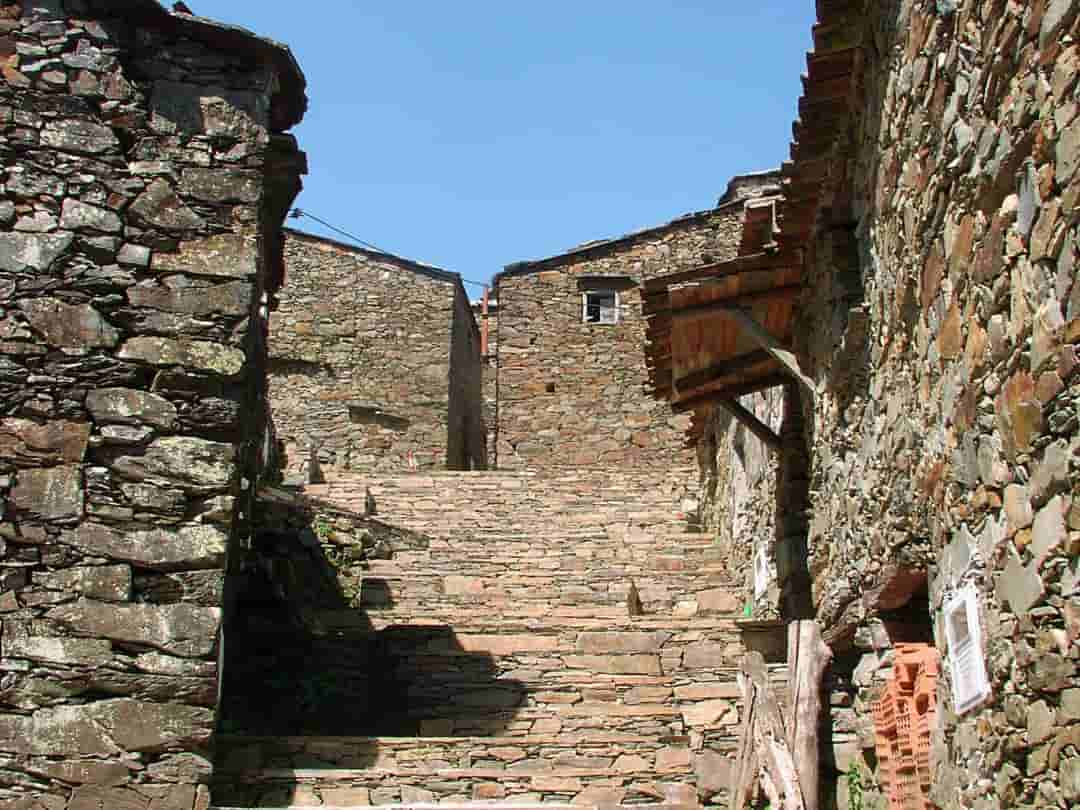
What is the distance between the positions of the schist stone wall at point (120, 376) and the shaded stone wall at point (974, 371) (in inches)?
138

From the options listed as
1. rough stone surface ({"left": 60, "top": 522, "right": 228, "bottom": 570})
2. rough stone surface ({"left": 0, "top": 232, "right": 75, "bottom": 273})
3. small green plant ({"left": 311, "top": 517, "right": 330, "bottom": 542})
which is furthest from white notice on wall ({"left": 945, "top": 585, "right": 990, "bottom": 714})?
small green plant ({"left": 311, "top": 517, "right": 330, "bottom": 542})

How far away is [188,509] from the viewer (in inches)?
280

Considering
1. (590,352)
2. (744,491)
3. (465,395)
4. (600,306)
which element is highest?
(600,306)

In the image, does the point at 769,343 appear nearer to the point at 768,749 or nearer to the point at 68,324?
the point at 768,749

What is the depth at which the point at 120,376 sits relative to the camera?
23.9 ft

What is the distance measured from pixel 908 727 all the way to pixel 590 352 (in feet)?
57.5

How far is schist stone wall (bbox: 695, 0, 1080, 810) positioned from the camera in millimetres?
3586

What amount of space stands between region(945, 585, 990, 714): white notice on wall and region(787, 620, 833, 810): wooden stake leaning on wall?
7.10 ft

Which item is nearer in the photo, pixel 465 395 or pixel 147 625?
pixel 147 625

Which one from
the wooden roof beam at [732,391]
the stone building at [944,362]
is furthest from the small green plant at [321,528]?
the stone building at [944,362]

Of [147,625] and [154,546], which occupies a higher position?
[154,546]

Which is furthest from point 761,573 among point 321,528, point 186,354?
point 186,354

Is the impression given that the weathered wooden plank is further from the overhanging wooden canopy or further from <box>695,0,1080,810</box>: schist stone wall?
the overhanging wooden canopy

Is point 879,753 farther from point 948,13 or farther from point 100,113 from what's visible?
point 100,113
